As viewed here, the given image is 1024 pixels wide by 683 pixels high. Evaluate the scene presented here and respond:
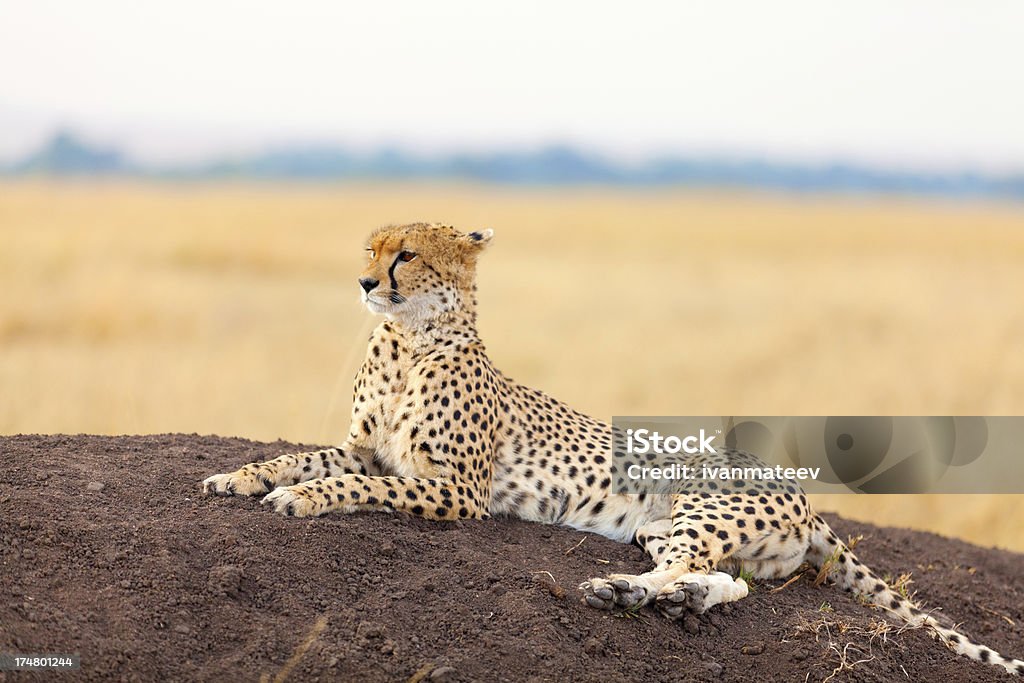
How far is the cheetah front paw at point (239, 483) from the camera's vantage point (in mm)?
3852

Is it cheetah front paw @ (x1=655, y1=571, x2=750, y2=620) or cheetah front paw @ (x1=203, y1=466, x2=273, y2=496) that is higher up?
cheetah front paw @ (x1=203, y1=466, x2=273, y2=496)

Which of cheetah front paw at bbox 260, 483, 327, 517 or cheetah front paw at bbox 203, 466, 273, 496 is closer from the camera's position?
cheetah front paw at bbox 260, 483, 327, 517

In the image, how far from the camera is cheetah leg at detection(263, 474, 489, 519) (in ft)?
12.3

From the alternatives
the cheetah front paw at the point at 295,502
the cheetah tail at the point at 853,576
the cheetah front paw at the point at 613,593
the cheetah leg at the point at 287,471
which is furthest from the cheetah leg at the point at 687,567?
the cheetah leg at the point at 287,471

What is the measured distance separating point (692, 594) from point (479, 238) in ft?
5.12

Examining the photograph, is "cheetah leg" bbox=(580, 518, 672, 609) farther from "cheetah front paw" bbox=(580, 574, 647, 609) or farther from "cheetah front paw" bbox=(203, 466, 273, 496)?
"cheetah front paw" bbox=(203, 466, 273, 496)

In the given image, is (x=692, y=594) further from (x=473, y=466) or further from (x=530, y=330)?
(x=530, y=330)

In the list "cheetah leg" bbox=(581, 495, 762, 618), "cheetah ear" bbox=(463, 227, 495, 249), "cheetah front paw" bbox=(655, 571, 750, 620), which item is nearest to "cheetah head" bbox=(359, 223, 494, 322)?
"cheetah ear" bbox=(463, 227, 495, 249)

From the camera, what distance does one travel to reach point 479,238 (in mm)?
4402

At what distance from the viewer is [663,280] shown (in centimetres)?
1770

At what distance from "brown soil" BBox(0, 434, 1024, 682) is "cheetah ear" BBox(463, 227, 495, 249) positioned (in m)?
1.04

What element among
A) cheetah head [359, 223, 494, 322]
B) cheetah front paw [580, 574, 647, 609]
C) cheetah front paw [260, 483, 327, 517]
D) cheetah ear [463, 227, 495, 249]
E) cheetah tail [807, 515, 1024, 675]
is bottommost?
cheetah tail [807, 515, 1024, 675]

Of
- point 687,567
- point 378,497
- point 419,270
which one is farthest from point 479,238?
point 687,567

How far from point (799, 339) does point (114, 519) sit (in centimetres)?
1064
